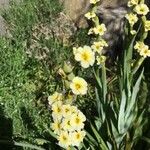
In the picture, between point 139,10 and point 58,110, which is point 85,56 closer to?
point 58,110

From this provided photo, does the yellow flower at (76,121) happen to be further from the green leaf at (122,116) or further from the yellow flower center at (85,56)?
the green leaf at (122,116)

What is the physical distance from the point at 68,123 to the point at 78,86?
0.65 feet

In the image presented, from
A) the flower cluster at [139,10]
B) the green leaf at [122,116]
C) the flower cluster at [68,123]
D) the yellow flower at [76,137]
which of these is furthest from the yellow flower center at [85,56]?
the green leaf at [122,116]

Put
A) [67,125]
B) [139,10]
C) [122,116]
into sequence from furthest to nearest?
[122,116] < [139,10] < [67,125]

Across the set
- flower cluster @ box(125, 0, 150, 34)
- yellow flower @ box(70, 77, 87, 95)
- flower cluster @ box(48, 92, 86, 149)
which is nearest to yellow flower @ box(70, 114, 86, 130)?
flower cluster @ box(48, 92, 86, 149)

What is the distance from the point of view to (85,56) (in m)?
2.40

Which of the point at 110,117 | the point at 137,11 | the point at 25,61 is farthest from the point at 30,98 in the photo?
the point at 137,11

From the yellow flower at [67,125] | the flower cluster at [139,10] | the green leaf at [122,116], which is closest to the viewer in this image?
the yellow flower at [67,125]

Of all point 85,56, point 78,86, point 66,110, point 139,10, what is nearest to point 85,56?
point 85,56

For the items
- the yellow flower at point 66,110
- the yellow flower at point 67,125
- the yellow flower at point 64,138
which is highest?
the yellow flower at point 66,110

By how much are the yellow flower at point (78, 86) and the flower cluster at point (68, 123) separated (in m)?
0.08

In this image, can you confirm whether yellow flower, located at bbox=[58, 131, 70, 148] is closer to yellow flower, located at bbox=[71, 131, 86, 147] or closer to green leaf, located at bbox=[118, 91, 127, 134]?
yellow flower, located at bbox=[71, 131, 86, 147]

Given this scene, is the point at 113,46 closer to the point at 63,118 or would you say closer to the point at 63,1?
the point at 63,1

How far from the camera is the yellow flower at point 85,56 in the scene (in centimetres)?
238
